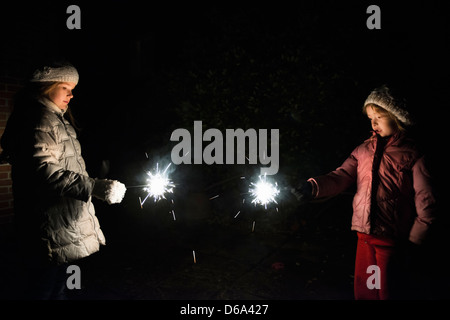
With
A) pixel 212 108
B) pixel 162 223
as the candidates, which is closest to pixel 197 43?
pixel 212 108

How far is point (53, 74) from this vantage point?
2.57 meters

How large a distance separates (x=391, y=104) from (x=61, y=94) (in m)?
2.83

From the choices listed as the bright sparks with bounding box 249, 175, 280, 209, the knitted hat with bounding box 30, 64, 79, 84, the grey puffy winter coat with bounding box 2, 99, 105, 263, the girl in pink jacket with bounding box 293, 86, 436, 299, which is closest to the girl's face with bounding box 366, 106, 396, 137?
the girl in pink jacket with bounding box 293, 86, 436, 299

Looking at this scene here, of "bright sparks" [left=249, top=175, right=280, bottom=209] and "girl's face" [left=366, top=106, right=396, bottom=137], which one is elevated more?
"girl's face" [left=366, top=106, right=396, bottom=137]

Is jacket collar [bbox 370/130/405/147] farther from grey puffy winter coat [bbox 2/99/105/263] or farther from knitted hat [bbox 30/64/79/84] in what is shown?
knitted hat [bbox 30/64/79/84]

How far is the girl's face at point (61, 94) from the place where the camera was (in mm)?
2615

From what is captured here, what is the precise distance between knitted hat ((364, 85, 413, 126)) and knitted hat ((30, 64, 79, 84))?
8.87 feet

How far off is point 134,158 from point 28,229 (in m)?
5.78

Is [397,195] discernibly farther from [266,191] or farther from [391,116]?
[266,191]

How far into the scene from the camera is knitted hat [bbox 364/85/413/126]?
2.69 meters

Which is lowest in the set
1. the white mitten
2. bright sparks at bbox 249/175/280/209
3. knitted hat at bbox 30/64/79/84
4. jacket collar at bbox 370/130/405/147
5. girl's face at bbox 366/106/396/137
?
bright sparks at bbox 249/175/280/209

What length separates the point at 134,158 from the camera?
813cm

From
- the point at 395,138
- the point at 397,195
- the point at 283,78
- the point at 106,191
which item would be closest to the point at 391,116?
the point at 395,138

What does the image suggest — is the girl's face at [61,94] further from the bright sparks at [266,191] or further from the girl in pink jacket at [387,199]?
the girl in pink jacket at [387,199]
